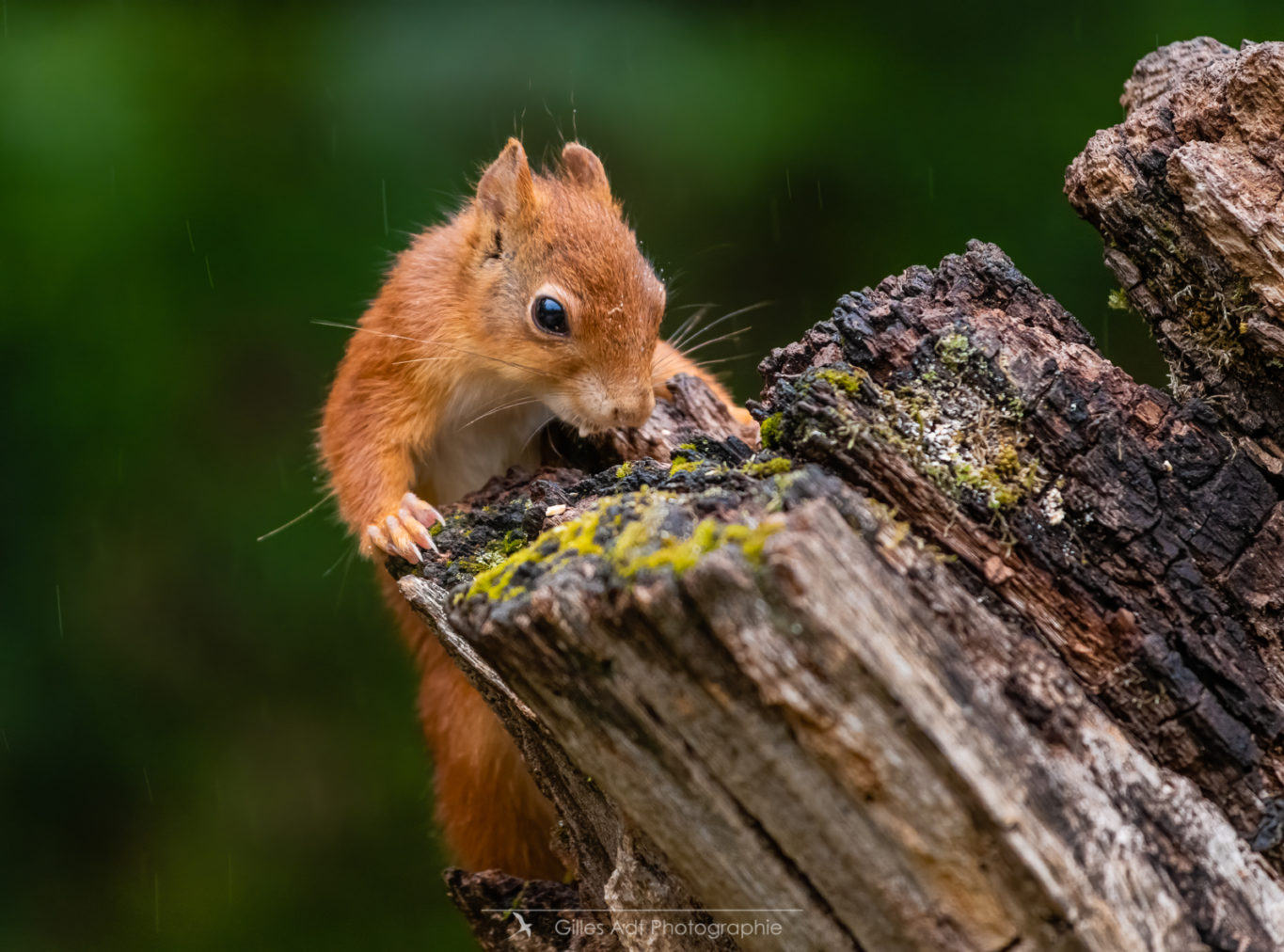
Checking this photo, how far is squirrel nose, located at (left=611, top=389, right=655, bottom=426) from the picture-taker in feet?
8.27

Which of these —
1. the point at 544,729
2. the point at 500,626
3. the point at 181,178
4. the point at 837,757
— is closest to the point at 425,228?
the point at 181,178

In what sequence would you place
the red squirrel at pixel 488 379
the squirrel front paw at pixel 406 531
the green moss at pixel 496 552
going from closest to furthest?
1. the green moss at pixel 496 552
2. the squirrel front paw at pixel 406 531
3. the red squirrel at pixel 488 379

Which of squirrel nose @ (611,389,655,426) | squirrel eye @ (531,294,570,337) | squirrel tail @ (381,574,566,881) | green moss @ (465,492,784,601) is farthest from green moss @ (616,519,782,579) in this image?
squirrel tail @ (381,574,566,881)

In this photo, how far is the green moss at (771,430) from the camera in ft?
5.25

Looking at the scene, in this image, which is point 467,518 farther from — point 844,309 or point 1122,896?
point 1122,896

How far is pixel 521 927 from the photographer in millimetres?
2111

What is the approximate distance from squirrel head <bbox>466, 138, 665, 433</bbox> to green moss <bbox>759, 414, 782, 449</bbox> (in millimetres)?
915

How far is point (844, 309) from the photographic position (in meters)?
1.79

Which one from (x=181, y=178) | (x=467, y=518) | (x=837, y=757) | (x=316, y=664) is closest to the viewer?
(x=837, y=757)

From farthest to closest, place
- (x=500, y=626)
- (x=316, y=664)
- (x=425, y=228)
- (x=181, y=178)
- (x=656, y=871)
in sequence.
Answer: (x=316, y=664) < (x=181, y=178) < (x=425, y=228) < (x=656, y=871) < (x=500, y=626)

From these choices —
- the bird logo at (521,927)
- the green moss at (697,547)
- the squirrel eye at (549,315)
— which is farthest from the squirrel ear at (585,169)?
the green moss at (697,547)

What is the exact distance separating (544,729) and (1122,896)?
2.74ft

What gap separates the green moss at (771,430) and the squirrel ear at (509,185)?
142cm

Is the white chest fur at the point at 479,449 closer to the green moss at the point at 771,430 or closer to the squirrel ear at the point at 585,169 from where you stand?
the squirrel ear at the point at 585,169
